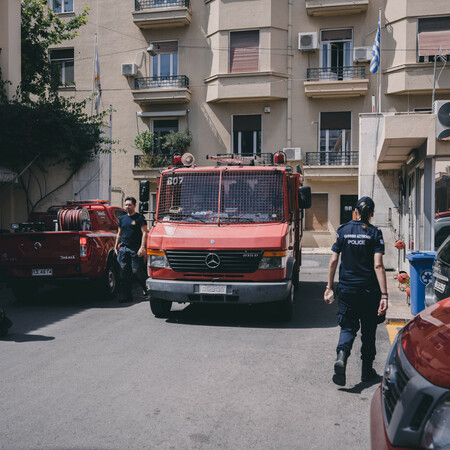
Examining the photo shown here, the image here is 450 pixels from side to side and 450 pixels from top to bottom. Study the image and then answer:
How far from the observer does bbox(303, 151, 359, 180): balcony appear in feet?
78.8

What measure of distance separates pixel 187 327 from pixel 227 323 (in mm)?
660

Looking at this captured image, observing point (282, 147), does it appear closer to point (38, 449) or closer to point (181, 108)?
point (181, 108)

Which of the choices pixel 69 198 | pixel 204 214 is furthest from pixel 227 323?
pixel 69 198

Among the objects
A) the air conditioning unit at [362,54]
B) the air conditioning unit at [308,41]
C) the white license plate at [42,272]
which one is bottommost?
the white license plate at [42,272]

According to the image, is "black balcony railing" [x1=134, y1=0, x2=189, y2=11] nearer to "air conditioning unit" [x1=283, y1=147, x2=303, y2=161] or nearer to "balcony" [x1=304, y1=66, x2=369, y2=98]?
"balcony" [x1=304, y1=66, x2=369, y2=98]

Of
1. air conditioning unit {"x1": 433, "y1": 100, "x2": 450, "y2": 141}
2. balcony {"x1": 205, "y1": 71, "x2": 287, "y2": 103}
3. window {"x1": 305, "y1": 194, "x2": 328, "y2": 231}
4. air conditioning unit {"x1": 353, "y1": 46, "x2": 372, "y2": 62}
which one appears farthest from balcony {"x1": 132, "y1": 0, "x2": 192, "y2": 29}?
air conditioning unit {"x1": 433, "y1": 100, "x2": 450, "y2": 141}

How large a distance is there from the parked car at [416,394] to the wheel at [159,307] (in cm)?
609

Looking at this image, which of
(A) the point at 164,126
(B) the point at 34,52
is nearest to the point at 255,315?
(B) the point at 34,52

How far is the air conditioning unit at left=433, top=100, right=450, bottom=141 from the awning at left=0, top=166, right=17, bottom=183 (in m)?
11.4

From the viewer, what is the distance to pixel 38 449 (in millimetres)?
3822

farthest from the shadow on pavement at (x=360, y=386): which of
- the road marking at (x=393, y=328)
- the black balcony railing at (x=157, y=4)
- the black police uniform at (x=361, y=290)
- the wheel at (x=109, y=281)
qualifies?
the black balcony railing at (x=157, y=4)

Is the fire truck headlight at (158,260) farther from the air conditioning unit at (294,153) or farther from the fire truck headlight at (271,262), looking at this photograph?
the air conditioning unit at (294,153)

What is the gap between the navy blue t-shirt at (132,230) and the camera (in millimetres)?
10133

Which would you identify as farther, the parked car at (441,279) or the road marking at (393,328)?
the road marking at (393,328)
